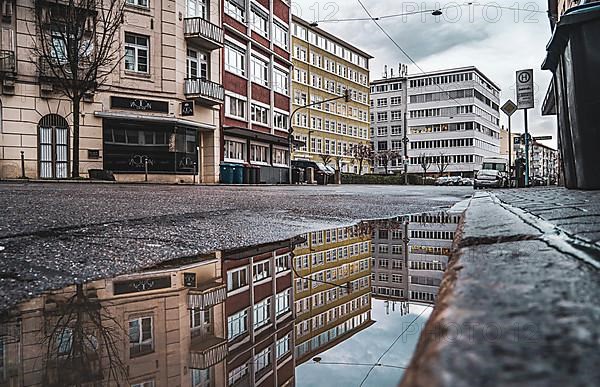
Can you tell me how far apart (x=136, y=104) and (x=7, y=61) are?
17.6 ft

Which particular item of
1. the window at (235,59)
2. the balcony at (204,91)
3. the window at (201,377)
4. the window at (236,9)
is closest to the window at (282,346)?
the window at (201,377)

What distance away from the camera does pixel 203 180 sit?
27234 mm

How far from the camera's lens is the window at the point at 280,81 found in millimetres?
35763

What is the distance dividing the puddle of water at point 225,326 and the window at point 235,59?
28.1 meters

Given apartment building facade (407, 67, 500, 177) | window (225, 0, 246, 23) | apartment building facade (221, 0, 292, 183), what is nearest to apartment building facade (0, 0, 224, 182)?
window (225, 0, 246, 23)

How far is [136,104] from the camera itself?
2339cm

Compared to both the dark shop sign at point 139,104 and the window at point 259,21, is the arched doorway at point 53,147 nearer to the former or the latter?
the dark shop sign at point 139,104

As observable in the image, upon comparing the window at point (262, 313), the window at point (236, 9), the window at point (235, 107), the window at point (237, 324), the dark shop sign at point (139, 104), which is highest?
the window at point (236, 9)

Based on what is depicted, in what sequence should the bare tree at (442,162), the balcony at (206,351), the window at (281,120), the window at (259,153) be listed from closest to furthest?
the balcony at (206,351) → the window at (259,153) → the window at (281,120) → the bare tree at (442,162)

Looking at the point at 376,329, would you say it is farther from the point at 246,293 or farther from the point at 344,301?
the point at 246,293

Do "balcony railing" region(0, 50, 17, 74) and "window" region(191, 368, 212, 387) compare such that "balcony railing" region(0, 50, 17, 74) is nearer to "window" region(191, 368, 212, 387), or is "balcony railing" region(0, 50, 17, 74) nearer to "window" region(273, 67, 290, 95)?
"window" region(273, 67, 290, 95)

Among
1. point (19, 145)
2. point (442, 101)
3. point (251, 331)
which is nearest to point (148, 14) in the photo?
point (19, 145)

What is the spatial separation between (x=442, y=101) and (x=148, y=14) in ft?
214

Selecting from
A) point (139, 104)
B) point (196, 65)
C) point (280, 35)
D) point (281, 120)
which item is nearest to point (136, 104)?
point (139, 104)
